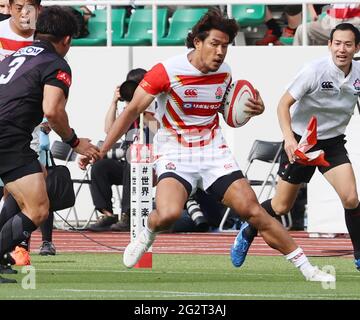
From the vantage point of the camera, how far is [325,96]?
12.8 meters

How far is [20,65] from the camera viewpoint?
1073 centimetres

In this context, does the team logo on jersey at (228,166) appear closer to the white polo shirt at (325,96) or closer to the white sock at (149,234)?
the white sock at (149,234)

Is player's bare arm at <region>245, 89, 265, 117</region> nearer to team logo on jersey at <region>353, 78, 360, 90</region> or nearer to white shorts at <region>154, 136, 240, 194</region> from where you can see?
white shorts at <region>154, 136, 240, 194</region>

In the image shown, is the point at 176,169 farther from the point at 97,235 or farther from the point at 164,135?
the point at 97,235

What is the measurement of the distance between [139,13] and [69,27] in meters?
9.57

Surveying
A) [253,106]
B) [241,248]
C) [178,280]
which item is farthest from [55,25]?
[241,248]

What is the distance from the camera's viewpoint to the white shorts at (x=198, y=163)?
440 inches

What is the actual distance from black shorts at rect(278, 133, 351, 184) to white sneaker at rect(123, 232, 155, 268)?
1886 mm

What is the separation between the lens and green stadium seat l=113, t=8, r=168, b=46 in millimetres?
19891

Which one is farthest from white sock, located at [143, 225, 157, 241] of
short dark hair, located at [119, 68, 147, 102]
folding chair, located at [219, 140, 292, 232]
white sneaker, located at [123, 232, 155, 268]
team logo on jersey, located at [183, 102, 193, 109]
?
folding chair, located at [219, 140, 292, 232]

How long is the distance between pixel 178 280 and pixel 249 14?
925 cm

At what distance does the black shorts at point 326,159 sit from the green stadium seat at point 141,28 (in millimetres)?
7226

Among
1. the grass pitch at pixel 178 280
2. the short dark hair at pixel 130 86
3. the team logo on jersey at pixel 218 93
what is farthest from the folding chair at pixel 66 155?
the team logo on jersey at pixel 218 93

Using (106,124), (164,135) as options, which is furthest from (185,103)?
(106,124)
